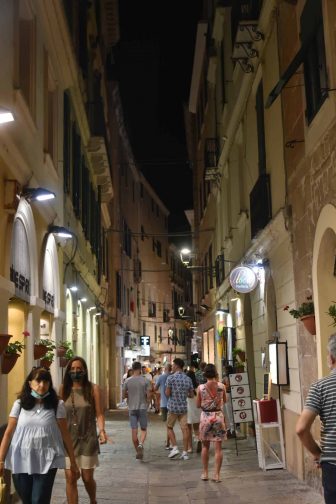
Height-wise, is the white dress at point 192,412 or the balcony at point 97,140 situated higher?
the balcony at point 97,140

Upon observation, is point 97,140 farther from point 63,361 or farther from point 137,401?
point 137,401

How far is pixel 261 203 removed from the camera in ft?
41.7

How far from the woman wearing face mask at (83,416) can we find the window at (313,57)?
449cm

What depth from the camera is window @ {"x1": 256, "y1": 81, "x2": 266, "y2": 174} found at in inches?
514

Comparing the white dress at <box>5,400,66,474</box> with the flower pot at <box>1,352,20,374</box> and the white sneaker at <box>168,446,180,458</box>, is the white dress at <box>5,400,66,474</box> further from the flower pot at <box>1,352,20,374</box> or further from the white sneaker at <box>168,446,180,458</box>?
the white sneaker at <box>168,446,180,458</box>

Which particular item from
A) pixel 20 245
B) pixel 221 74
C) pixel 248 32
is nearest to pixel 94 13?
pixel 221 74

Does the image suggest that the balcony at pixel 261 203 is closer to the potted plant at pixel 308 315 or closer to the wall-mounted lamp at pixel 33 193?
the potted plant at pixel 308 315

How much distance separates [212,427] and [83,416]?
3253mm

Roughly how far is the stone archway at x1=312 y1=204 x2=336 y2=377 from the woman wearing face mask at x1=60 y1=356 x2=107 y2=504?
287 centimetres

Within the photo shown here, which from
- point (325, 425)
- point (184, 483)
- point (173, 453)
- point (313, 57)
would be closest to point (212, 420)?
point (184, 483)

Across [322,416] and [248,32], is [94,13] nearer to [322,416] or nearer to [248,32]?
[248,32]

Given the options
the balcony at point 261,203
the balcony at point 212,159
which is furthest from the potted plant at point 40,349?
the balcony at point 212,159

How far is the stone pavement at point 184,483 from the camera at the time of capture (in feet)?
30.0

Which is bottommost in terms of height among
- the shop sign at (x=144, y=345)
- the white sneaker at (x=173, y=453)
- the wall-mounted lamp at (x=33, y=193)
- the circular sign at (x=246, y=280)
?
the white sneaker at (x=173, y=453)
